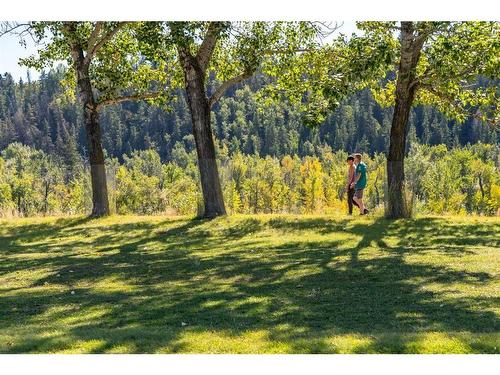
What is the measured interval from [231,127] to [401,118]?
479 feet

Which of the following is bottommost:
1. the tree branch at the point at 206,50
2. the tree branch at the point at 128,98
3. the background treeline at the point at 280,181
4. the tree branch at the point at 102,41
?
the background treeline at the point at 280,181

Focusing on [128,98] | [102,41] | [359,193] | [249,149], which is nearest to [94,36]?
[102,41]

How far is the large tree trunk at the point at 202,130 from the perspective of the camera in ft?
72.2

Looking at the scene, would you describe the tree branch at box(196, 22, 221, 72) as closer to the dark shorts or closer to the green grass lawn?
the green grass lawn

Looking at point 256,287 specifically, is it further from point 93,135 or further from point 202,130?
point 93,135

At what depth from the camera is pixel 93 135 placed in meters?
24.2

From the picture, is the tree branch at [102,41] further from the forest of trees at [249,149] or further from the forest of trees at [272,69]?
the forest of trees at [249,149]

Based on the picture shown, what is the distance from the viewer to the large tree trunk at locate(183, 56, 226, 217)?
22.0m

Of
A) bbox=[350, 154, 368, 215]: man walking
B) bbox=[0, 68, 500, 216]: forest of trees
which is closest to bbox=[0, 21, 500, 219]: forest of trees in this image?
bbox=[350, 154, 368, 215]: man walking

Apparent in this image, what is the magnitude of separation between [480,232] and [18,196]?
84076 mm

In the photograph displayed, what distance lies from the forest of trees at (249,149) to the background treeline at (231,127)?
23cm

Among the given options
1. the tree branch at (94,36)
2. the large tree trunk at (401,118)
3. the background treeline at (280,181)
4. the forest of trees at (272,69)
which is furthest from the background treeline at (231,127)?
the large tree trunk at (401,118)

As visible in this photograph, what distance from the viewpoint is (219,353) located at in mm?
7660
